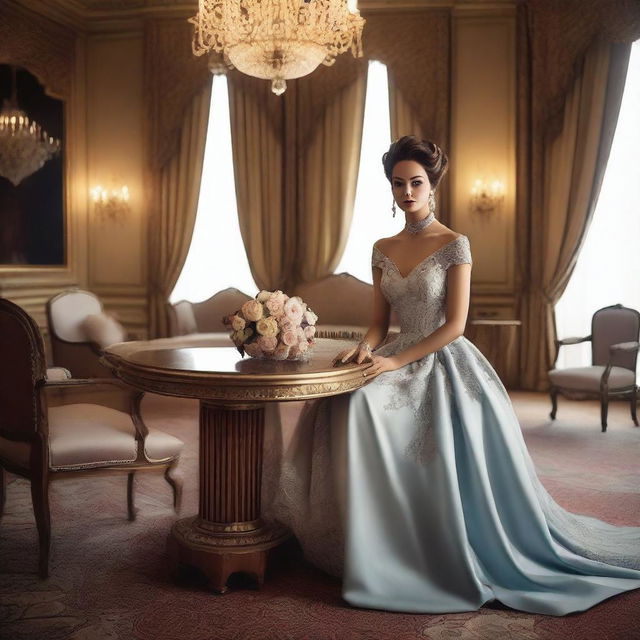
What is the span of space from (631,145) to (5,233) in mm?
5798

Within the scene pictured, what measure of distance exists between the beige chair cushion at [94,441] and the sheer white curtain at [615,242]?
16.4 ft

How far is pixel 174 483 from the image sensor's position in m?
3.61

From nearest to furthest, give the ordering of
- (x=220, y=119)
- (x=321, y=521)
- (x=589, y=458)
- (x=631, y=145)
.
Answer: (x=321, y=521) < (x=589, y=458) < (x=631, y=145) < (x=220, y=119)

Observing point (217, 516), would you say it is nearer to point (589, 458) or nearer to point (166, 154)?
point (589, 458)

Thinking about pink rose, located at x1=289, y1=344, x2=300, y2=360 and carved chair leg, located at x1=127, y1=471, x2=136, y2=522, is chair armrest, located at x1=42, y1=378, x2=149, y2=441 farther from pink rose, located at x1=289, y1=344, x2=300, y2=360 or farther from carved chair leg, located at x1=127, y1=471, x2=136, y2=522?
pink rose, located at x1=289, y1=344, x2=300, y2=360

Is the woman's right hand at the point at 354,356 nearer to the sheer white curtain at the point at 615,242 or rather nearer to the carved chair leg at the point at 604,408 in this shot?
the carved chair leg at the point at 604,408

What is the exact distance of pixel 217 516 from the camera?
9.84ft

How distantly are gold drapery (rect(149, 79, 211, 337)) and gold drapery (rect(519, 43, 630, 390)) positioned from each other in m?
3.40

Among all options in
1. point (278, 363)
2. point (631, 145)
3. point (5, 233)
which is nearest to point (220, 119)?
point (5, 233)

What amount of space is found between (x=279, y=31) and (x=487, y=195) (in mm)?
3175

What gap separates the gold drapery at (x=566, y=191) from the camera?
7086 mm

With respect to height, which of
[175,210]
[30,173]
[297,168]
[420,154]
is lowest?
[420,154]

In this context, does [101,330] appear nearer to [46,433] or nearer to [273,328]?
[46,433]

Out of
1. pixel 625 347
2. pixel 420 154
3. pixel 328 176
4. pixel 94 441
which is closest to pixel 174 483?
pixel 94 441
